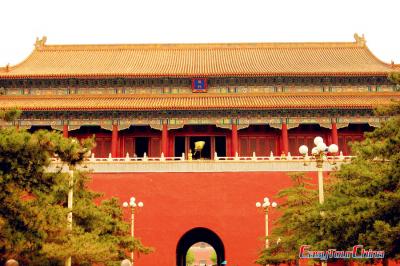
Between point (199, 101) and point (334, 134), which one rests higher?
point (199, 101)

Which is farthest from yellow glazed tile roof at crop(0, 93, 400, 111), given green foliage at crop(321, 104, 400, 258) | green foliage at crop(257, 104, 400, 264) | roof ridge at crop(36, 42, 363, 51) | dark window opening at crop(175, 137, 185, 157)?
green foliage at crop(321, 104, 400, 258)

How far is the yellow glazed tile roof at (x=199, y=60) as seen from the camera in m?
25.5

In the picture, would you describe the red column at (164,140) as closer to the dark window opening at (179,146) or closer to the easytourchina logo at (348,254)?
the dark window opening at (179,146)

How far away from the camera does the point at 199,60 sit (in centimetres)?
2833

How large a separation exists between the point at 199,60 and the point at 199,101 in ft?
14.1

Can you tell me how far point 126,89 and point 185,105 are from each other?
3.66m

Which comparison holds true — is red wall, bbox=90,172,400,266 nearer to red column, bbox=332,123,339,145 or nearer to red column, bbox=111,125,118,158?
red column, bbox=111,125,118,158

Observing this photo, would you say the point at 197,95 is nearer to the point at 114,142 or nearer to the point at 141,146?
the point at 141,146

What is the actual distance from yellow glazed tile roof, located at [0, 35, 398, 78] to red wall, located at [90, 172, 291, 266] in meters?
5.82

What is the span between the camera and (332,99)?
81.6 ft

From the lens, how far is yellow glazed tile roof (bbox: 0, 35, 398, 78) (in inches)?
1005

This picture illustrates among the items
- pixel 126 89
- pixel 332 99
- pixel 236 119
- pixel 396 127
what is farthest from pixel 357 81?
pixel 396 127

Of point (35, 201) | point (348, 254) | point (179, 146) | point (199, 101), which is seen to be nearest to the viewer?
point (35, 201)

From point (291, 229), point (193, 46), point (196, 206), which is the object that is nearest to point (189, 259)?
point (193, 46)
